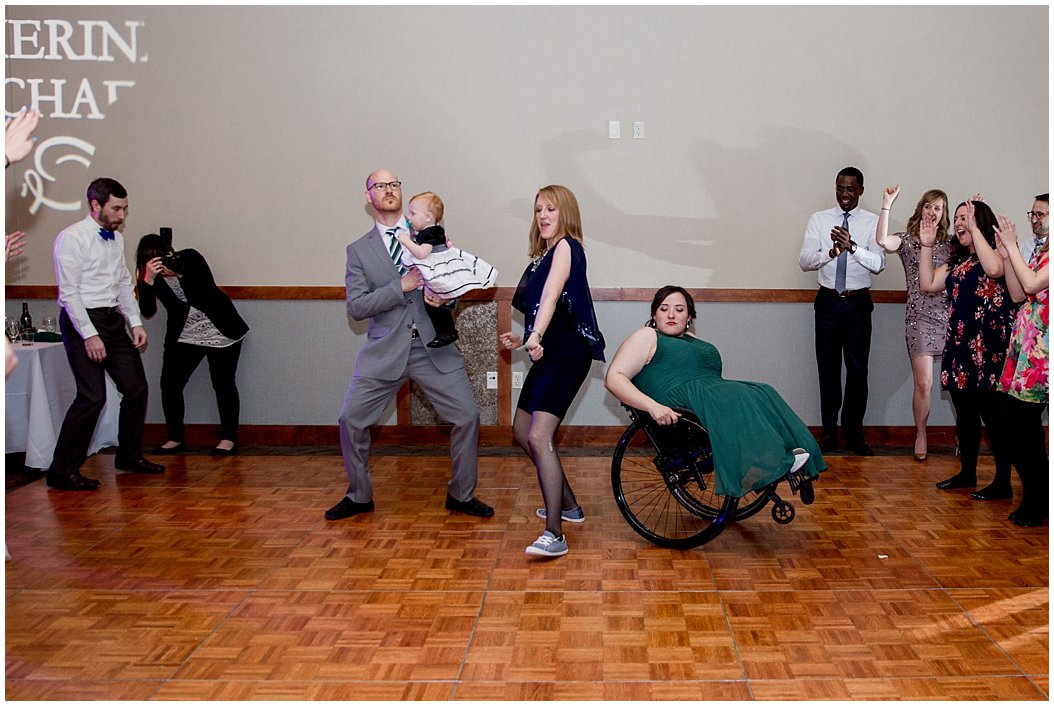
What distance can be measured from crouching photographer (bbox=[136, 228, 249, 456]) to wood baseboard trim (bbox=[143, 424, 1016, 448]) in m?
0.26

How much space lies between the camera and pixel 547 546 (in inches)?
156

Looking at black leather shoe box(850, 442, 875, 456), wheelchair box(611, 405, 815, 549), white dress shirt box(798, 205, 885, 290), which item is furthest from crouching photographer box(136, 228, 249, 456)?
black leather shoe box(850, 442, 875, 456)

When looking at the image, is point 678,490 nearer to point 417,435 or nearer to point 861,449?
point 861,449

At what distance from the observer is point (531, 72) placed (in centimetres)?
623

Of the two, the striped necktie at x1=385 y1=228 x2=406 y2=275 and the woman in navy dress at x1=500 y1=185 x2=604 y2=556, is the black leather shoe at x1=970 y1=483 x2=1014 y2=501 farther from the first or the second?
the striped necktie at x1=385 y1=228 x2=406 y2=275

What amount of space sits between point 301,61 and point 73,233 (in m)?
1.93

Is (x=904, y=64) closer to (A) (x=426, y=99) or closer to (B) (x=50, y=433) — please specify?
(A) (x=426, y=99)

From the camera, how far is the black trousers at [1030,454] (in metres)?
4.39

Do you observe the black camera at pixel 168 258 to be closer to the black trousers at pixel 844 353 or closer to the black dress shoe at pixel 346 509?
the black dress shoe at pixel 346 509

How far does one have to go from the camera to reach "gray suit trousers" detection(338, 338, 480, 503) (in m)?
4.50

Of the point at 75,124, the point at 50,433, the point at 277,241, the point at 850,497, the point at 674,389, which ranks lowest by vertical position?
the point at 850,497

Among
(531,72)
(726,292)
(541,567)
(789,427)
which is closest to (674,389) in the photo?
(789,427)

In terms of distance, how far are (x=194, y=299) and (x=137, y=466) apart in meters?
1.06

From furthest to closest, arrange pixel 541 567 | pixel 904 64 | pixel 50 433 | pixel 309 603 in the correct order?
pixel 904 64 < pixel 50 433 < pixel 541 567 < pixel 309 603
